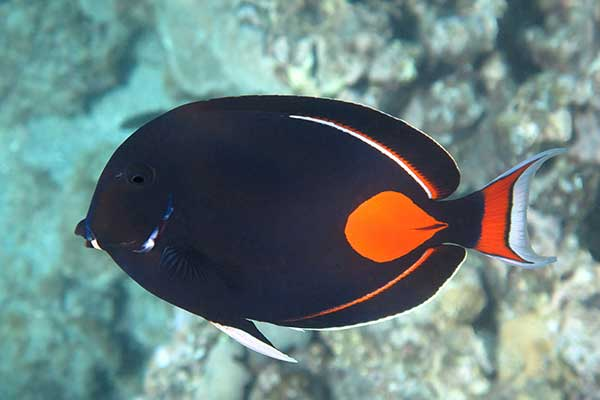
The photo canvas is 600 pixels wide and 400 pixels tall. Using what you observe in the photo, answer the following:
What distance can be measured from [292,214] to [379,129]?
27cm

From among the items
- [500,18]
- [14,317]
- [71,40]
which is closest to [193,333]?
[14,317]

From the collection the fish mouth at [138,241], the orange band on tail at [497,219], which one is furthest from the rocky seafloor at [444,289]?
the fish mouth at [138,241]

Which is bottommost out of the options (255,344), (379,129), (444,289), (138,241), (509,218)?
(444,289)

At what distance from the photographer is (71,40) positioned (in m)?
→ 6.43

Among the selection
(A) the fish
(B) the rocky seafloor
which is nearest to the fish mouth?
(A) the fish

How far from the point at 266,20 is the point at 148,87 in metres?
2.44

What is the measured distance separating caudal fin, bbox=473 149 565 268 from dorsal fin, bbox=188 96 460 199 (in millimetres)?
96

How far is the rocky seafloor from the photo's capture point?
317 centimetres

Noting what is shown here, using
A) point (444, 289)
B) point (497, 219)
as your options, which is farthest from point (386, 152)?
point (444, 289)

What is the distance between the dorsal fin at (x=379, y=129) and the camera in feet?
3.35

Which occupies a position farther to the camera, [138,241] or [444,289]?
[444,289]

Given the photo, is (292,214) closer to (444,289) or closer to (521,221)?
(521,221)

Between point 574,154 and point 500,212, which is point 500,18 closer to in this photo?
point 574,154

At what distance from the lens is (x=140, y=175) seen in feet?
3.17
